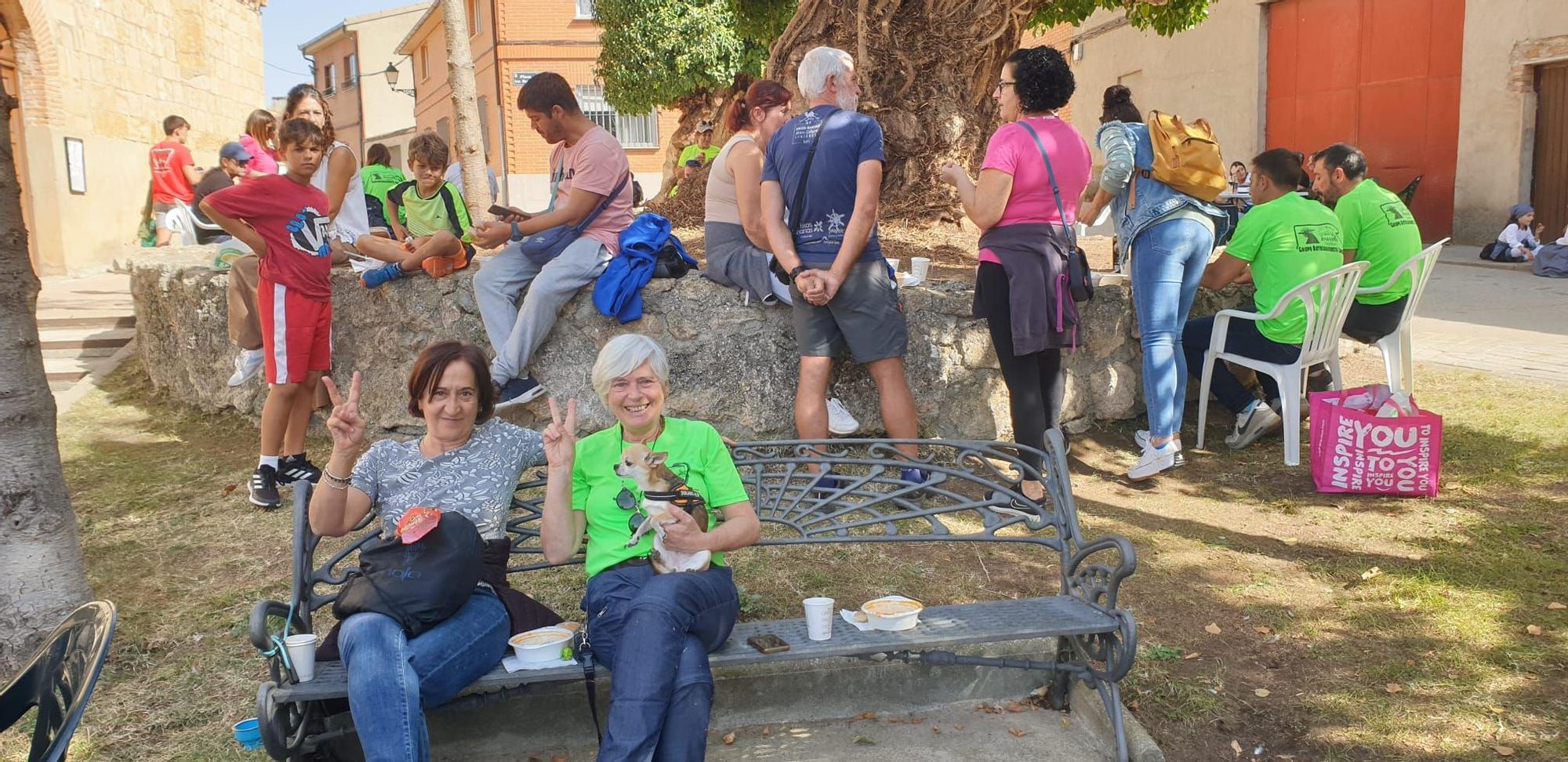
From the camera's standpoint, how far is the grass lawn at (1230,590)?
2990mm

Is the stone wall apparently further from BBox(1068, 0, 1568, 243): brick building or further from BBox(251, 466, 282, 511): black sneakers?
BBox(1068, 0, 1568, 243): brick building

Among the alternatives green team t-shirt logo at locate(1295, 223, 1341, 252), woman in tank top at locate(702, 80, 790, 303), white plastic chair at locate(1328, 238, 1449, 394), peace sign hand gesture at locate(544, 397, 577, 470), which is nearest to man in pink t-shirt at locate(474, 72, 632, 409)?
woman in tank top at locate(702, 80, 790, 303)

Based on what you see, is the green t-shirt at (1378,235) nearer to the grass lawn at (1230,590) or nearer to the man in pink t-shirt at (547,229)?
the grass lawn at (1230,590)

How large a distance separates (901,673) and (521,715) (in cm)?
104

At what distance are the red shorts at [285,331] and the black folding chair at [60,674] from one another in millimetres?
2929

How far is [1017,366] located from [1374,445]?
1.52 m

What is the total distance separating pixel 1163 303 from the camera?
5.12 metres

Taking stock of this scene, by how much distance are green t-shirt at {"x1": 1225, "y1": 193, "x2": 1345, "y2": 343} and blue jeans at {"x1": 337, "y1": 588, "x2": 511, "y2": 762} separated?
13.1ft

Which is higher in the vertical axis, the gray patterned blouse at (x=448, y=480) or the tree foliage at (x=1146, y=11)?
the tree foliage at (x=1146, y=11)

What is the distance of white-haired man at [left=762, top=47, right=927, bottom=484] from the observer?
4.40m

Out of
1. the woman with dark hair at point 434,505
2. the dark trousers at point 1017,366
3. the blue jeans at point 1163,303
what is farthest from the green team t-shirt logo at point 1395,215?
the woman with dark hair at point 434,505

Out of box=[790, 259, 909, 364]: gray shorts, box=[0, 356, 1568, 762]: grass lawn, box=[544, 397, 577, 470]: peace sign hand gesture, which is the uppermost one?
box=[790, 259, 909, 364]: gray shorts

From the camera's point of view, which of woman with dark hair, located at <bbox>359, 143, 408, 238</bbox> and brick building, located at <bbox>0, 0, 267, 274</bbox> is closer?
woman with dark hair, located at <bbox>359, 143, 408, 238</bbox>

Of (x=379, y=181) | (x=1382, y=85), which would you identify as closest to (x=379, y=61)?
(x=1382, y=85)
